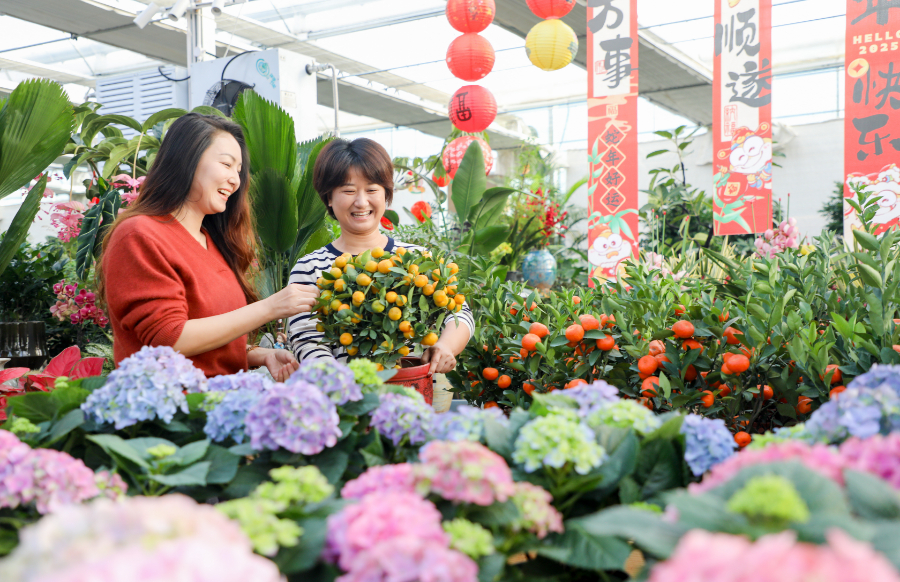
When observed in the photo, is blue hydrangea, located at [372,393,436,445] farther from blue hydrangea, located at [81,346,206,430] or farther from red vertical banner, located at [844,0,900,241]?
red vertical banner, located at [844,0,900,241]

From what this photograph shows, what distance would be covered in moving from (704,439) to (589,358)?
2.14 feet

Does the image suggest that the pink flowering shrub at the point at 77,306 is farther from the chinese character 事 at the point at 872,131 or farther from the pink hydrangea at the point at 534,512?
the chinese character 事 at the point at 872,131

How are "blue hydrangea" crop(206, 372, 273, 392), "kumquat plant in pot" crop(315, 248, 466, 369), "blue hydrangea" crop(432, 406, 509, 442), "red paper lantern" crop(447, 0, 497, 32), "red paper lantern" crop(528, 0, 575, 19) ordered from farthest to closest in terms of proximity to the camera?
"red paper lantern" crop(447, 0, 497, 32), "red paper lantern" crop(528, 0, 575, 19), "kumquat plant in pot" crop(315, 248, 466, 369), "blue hydrangea" crop(206, 372, 273, 392), "blue hydrangea" crop(432, 406, 509, 442)

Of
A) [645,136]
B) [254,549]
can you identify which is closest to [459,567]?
[254,549]

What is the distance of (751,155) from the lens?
353 centimetres

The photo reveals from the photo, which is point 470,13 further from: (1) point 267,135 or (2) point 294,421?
(2) point 294,421

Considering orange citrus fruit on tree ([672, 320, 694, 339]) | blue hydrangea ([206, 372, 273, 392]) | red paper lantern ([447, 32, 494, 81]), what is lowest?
blue hydrangea ([206, 372, 273, 392])

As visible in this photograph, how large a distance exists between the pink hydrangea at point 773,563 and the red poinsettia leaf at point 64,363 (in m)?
1.42

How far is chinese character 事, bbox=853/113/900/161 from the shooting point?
303 cm

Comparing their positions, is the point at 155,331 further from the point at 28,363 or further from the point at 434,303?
the point at 28,363

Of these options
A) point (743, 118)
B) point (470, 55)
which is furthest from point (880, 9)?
point (470, 55)

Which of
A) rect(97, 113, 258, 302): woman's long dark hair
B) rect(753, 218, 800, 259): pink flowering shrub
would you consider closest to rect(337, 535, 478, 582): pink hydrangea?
rect(97, 113, 258, 302): woman's long dark hair

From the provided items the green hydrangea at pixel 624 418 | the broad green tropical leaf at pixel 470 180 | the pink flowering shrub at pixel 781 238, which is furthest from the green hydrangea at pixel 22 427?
the broad green tropical leaf at pixel 470 180

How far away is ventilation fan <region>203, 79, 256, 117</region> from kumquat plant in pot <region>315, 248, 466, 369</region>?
325 cm
